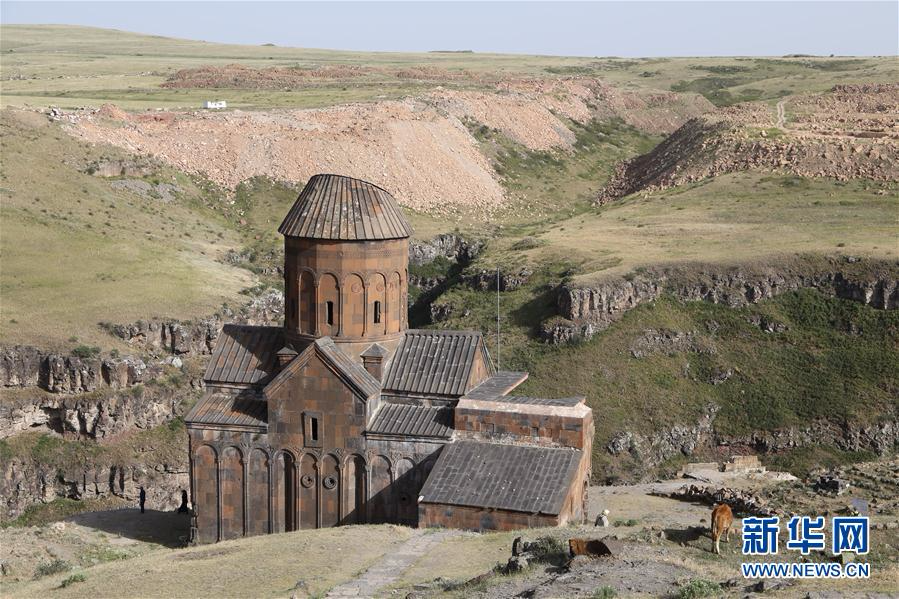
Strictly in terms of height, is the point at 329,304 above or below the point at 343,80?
below

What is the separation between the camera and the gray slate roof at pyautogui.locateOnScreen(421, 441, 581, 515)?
28484mm

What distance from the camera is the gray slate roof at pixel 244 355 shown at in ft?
109

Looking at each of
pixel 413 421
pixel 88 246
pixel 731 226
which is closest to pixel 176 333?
pixel 88 246

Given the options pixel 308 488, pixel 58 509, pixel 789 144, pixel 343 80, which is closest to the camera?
pixel 308 488

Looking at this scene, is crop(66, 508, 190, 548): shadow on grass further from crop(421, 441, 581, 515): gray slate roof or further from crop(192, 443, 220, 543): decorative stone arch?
crop(421, 441, 581, 515): gray slate roof

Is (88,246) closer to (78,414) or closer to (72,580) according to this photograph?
(78,414)

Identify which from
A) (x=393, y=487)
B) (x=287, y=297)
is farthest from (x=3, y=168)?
(x=393, y=487)

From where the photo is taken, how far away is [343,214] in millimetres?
32219

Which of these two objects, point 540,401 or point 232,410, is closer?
point 540,401

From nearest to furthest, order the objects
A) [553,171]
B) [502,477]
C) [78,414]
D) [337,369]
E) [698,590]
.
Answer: [698,590] < [502,477] < [337,369] < [78,414] < [553,171]

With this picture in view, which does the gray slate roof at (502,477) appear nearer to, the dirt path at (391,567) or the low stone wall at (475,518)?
the low stone wall at (475,518)

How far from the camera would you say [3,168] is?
63.1 meters

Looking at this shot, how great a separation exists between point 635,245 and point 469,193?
26129mm

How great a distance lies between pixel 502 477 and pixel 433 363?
14.7ft
